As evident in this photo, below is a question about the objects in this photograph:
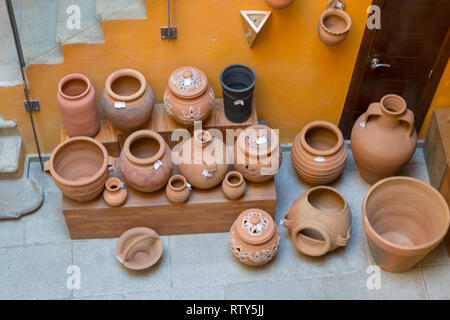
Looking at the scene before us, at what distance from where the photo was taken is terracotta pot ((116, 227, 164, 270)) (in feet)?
14.7

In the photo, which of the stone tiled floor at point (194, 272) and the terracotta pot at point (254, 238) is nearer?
the terracotta pot at point (254, 238)

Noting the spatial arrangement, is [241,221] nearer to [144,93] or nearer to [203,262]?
[203,262]

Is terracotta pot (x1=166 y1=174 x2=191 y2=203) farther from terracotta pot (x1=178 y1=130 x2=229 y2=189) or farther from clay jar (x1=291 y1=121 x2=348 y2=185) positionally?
clay jar (x1=291 y1=121 x2=348 y2=185)

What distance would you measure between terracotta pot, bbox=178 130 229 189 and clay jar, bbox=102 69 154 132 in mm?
477

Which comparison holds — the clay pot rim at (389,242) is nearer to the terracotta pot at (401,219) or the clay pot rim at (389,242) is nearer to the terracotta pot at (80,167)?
the terracotta pot at (401,219)

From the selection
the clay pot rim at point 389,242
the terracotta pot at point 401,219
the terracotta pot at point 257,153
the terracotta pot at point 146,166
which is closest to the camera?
the clay pot rim at point 389,242

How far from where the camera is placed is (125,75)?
4.70m

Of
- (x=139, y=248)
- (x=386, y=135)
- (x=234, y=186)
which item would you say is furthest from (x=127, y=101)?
(x=386, y=135)

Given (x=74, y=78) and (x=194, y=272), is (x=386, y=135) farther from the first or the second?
(x=74, y=78)

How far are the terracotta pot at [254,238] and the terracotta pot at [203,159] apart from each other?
406mm

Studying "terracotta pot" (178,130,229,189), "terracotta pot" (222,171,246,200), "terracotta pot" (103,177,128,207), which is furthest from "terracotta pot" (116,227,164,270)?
"terracotta pot" (222,171,246,200)

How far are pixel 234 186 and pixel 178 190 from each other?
0.45m

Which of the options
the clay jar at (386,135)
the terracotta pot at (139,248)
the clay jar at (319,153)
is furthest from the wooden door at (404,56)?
the terracotta pot at (139,248)

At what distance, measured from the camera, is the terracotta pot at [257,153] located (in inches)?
176
